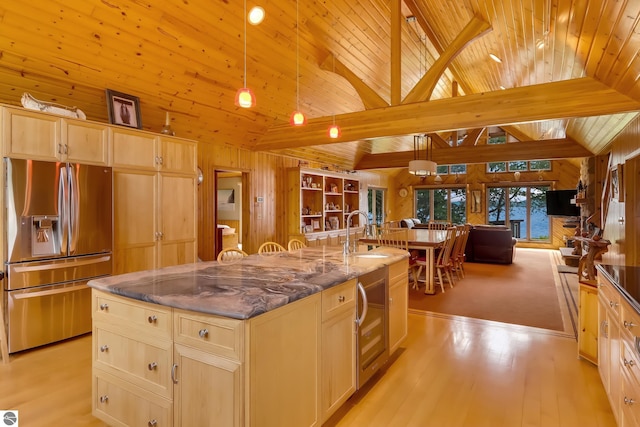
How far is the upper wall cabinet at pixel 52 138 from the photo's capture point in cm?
298

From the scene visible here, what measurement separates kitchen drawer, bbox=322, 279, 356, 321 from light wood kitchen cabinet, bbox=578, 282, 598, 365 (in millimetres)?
2129

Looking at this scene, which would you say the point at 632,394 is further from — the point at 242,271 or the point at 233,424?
the point at 242,271

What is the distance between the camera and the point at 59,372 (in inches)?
109

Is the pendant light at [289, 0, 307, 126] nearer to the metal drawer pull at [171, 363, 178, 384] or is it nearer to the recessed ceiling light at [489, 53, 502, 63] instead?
the metal drawer pull at [171, 363, 178, 384]

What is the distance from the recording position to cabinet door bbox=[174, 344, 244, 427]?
1.49 metres

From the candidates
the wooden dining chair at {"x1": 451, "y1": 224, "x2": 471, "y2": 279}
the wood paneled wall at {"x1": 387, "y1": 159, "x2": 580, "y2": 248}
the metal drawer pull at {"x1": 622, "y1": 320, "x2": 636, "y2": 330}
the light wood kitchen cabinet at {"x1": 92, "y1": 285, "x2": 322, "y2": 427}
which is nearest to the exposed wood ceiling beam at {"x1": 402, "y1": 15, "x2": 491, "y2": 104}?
the wooden dining chair at {"x1": 451, "y1": 224, "x2": 471, "y2": 279}

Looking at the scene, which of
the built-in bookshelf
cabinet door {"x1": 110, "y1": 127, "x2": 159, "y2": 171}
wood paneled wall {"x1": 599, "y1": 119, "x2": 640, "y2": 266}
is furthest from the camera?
the built-in bookshelf

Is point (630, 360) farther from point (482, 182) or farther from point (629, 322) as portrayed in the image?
point (482, 182)

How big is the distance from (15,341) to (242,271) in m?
2.37

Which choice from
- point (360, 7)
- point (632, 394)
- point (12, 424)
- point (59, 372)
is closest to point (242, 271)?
point (12, 424)

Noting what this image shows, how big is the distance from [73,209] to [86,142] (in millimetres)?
691

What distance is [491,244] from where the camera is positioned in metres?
7.90

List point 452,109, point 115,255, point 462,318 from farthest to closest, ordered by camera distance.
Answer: point 452,109 → point 462,318 → point 115,255

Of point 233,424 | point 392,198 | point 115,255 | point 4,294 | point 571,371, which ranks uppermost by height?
point 392,198
